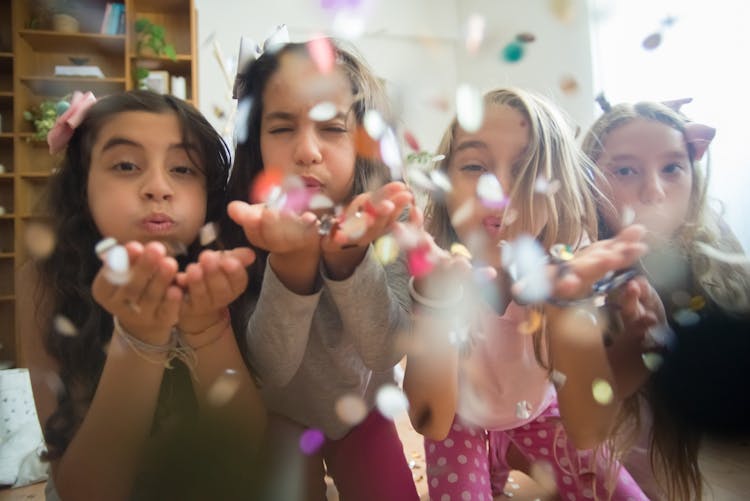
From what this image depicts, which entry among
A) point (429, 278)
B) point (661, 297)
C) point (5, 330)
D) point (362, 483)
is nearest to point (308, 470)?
point (362, 483)

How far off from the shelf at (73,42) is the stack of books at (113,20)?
3 centimetres

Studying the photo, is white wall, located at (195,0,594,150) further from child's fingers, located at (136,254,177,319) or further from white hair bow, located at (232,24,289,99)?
child's fingers, located at (136,254,177,319)

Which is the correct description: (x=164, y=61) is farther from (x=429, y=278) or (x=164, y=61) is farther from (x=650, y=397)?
(x=650, y=397)

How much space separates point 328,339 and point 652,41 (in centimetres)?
59

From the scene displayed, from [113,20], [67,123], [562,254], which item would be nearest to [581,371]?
[562,254]

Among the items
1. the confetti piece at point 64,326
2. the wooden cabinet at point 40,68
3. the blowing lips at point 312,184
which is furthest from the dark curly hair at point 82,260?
the wooden cabinet at point 40,68

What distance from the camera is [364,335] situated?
17.4 inches

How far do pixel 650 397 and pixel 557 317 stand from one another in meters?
0.21

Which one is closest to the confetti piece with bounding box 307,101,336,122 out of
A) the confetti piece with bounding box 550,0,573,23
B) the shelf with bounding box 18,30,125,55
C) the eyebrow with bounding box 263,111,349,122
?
the eyebrow with bounding box 263,111,349,122

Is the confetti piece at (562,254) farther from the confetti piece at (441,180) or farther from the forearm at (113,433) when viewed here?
the forearm at (113,433)

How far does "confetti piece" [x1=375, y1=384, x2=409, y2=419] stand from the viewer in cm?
59

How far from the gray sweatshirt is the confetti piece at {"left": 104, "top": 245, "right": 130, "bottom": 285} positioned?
125 mm

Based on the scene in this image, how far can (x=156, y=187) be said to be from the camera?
38 cm

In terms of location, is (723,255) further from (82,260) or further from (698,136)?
(82,260)
